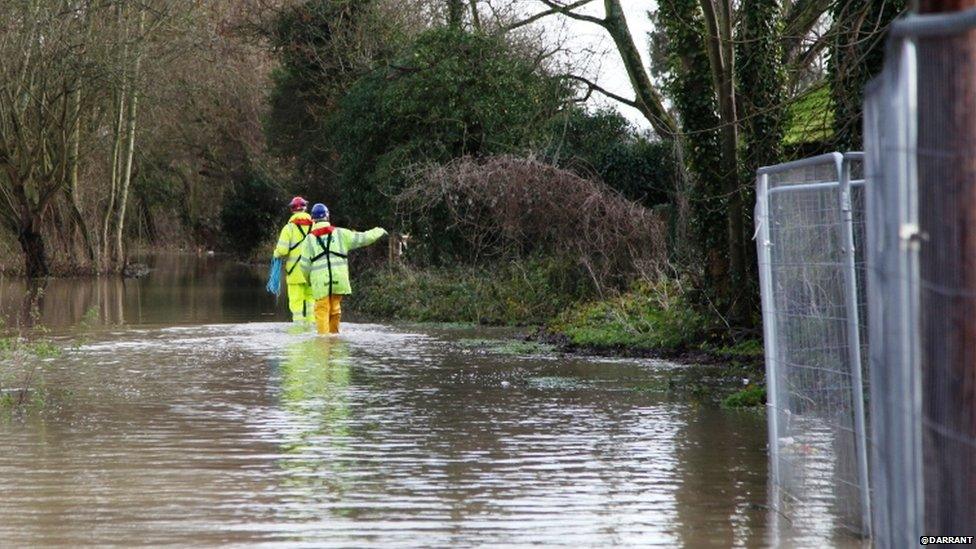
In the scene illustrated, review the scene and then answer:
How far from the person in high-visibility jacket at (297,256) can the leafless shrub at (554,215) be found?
3528 millimetres

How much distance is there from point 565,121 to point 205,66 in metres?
24.9

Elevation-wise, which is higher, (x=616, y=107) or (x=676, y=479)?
(x=616, y=107)

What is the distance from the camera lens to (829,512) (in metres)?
7.33

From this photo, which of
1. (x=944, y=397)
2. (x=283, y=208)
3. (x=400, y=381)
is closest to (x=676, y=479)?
(x=944, y=397)

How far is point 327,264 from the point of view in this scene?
20047 mm

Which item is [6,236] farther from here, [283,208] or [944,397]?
[944,397]

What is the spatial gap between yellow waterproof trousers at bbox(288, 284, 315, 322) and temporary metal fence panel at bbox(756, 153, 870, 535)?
14.6 metres

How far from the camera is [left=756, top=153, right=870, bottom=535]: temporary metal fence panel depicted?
6.79 m

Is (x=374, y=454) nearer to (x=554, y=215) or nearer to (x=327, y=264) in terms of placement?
(x=327, y=264)

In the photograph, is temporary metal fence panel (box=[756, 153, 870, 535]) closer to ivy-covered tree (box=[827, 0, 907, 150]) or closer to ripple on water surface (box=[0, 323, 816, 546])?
ripple on water surface (box=[0, 323, 816, 546])

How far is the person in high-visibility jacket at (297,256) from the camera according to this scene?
21.6m

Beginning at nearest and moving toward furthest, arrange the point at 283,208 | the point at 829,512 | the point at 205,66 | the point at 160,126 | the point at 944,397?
the point at 944,397
the point at 829,512
the point at 205,66
the point at 160,126
the point at 283,208

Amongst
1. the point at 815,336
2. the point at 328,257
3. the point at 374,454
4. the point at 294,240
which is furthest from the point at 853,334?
the point at 294,240

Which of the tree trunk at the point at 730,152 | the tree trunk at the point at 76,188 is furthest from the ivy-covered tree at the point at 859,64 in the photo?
the tree trunk at the point at 76,188
